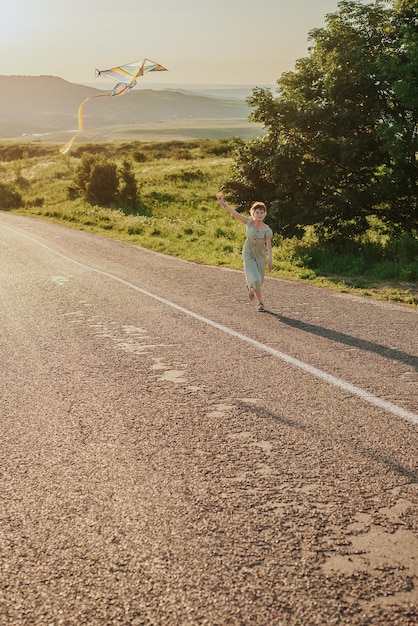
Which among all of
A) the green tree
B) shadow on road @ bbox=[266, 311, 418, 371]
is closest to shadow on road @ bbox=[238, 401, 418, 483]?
shadow on road @ bbox=[266, 311, 418, 371]

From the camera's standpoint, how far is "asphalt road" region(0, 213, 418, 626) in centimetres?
301

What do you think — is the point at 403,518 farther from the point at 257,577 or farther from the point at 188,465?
the point at 188,465

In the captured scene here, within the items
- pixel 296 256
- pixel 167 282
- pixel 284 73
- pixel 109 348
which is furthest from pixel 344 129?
pixel 109 348

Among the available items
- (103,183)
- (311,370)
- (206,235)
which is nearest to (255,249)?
(311,370)

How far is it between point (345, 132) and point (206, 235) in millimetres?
8826

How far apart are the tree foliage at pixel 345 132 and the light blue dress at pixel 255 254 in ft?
20.2

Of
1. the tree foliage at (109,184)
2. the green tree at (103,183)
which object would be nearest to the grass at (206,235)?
the tree foliage at (109,184)

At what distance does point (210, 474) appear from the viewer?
4.30 metres

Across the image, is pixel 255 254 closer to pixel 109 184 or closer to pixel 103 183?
pixel 109 184

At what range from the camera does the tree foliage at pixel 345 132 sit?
1547 centimetres

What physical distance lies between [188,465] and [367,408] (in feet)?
6.04

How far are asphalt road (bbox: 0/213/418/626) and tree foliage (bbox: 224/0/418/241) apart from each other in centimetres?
779

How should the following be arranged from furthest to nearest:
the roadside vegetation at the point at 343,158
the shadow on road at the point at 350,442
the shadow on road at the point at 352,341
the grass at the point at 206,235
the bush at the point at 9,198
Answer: the bush at the point at 9,198 < the roadside vegetation at the point at 343,158 < the grass at the point at 206,235 < the shadow on road at the point at 352,341 < the shadow on road at the point at 350,442

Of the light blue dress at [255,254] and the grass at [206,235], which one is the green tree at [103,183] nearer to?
the grass at [206,235]
